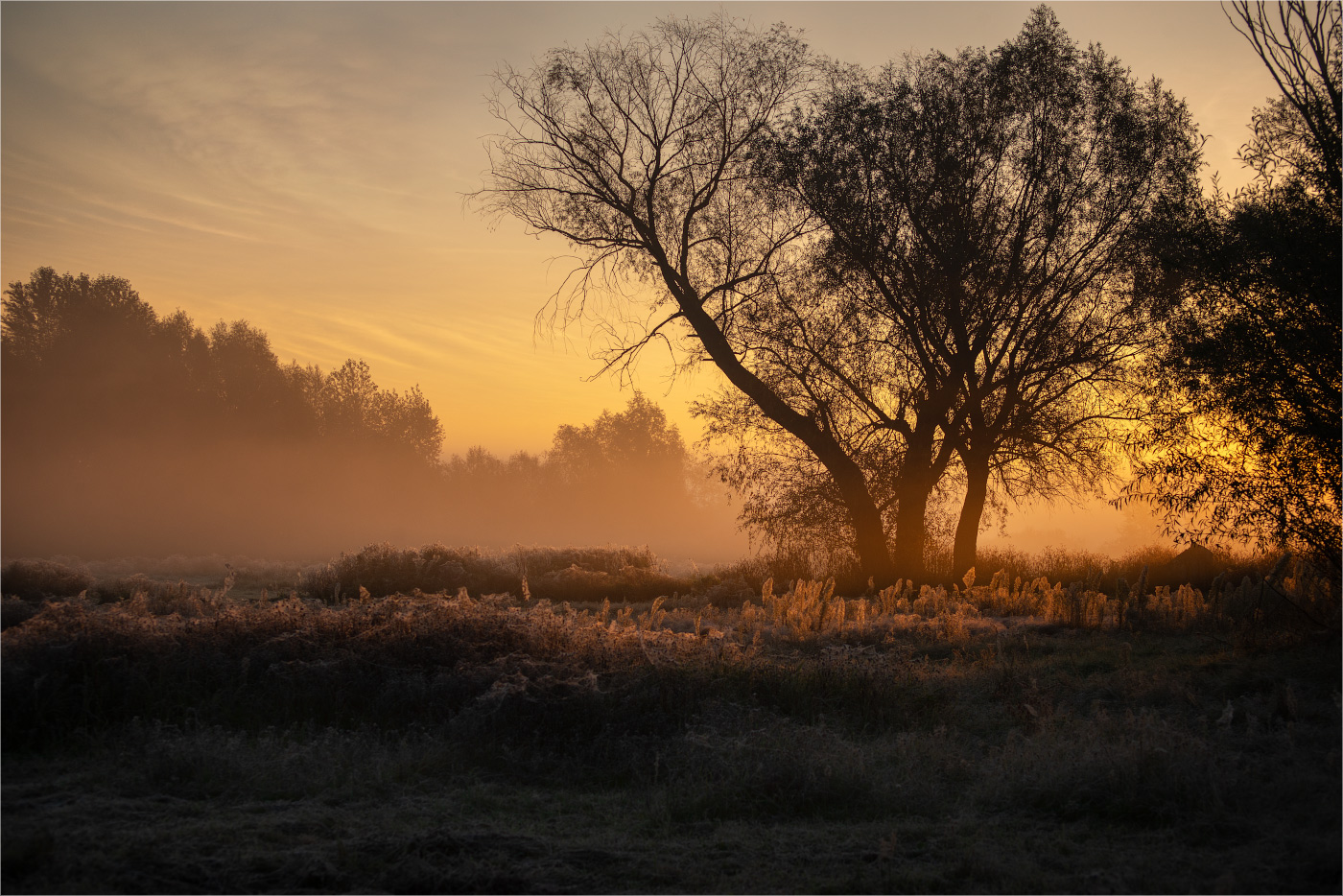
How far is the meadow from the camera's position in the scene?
4148mm

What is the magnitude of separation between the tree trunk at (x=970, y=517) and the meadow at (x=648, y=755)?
7101 millimetres

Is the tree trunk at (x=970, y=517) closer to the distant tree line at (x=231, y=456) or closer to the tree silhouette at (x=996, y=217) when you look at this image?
the tree silhouette at (x=996, y=217)

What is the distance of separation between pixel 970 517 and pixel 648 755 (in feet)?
41.4

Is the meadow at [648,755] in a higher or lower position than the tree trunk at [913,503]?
lower

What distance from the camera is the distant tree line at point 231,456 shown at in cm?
4153

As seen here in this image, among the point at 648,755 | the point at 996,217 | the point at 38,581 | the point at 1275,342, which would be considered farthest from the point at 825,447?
the point at 38,581

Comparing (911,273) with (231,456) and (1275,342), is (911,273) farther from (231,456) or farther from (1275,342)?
(231,456)

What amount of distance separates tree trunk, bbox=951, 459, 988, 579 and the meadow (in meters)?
7.10

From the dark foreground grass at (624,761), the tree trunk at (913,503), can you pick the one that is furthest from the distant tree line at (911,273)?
the dark foreground grass at (624,761)

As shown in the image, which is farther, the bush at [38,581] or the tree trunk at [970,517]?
the tree trunk at [970,517]

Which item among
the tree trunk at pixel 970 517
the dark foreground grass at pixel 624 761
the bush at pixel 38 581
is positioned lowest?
the dark foreground grass at pixel 624 761

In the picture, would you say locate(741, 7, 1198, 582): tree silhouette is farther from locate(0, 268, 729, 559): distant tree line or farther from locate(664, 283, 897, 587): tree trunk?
locate(0, 268, 729, 559): distant tree line

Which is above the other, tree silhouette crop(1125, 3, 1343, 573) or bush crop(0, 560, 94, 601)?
tree silhouette crop(1125, 3, 1343, 573)

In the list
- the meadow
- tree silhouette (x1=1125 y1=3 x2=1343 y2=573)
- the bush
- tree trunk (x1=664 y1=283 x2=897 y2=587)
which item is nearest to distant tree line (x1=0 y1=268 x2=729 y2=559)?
the bush
